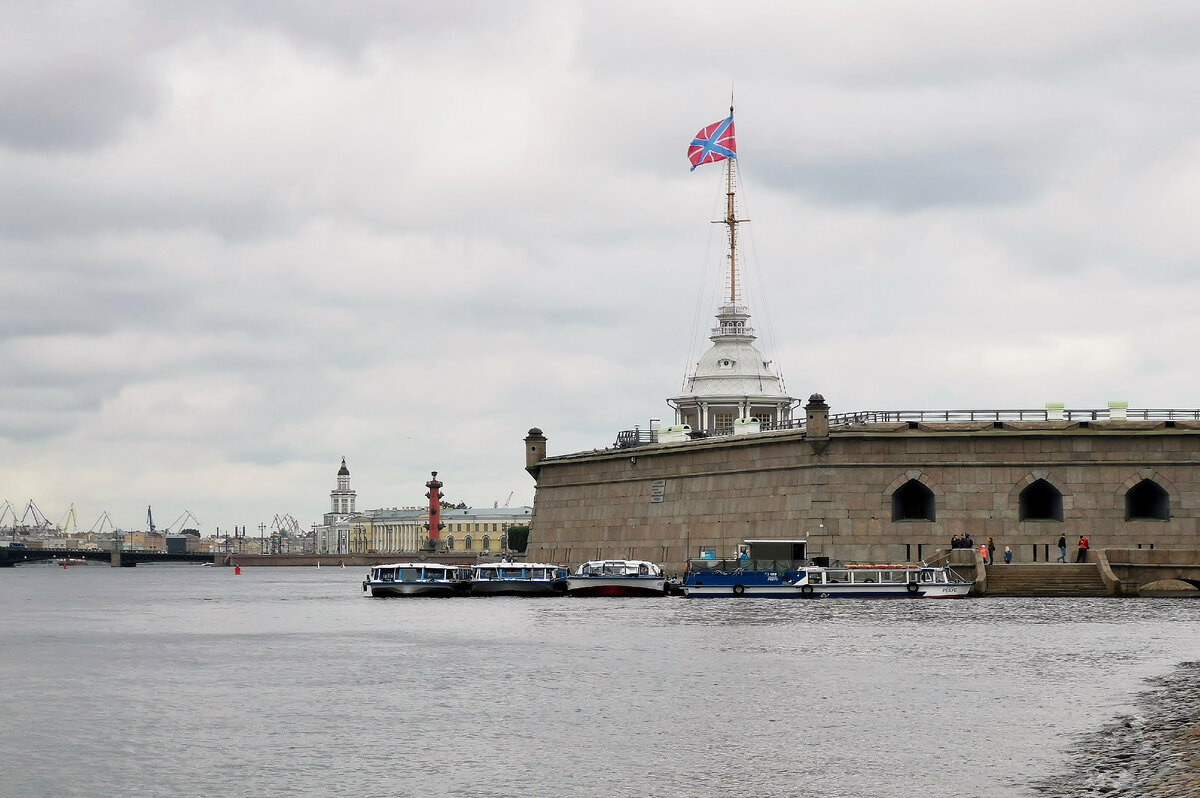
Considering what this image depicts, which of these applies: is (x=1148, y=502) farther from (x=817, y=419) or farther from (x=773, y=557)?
(x=773, y=557)

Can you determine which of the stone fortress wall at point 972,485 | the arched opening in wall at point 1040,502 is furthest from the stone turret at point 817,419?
the arched opening in wall at point 1040,502


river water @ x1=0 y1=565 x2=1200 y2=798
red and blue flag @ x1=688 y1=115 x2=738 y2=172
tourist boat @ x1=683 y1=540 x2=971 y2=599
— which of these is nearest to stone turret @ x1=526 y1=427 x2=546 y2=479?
red and blue flag @ x1=688 y1=115 x2=738 y2=172

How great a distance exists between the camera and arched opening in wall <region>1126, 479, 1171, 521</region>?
55.0m

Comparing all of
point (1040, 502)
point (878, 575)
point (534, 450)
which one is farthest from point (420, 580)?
point (1040, 502)

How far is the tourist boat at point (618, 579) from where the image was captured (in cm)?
6016

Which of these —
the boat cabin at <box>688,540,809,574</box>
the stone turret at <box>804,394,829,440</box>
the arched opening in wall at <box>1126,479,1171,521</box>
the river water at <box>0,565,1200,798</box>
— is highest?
the stone turret at <box>804,394,829,440</box>

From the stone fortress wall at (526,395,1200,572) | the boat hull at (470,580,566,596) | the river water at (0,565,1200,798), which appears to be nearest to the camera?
the river water at (0,565,1200,798)

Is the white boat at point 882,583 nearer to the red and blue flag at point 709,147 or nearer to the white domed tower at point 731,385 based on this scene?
the red and blue flag at point 709,147

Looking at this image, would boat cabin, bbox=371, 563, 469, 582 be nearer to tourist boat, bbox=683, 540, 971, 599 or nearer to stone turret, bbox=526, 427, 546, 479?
stone turret, bbox=526, 427, 546, 479

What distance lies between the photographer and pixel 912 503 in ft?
189

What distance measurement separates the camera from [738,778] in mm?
21375

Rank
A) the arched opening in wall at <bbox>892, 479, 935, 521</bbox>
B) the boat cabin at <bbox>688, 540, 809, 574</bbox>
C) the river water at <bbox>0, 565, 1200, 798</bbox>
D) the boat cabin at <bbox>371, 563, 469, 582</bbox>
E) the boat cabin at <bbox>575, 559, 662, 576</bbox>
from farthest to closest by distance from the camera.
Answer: the boat cabin at <bbox>371, 563, 469, 582</bbox>
the boat cabin at <bbox>575, 559, 662, 576</bbox>
the arched opening in wall at <bbox>892, 479, 935, 521</bbox>
the boat cabin at <bbox>688, 540, 809, 574</bbox>
the river water at <bbox>0, 565, 1200, 798</bbox>

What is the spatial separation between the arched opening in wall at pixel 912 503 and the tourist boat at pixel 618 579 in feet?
28.9

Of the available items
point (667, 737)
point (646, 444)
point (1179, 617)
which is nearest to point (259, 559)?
point (646, 444)
